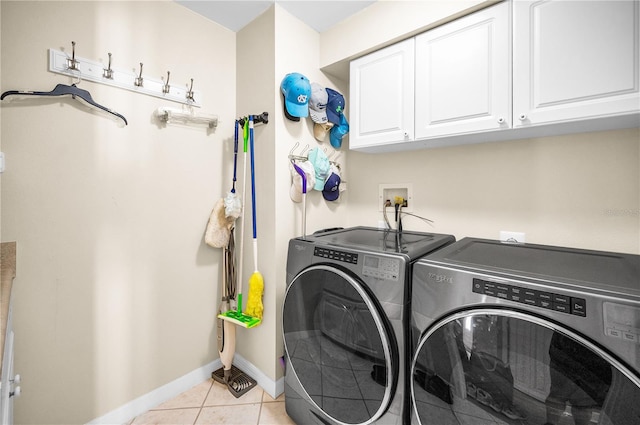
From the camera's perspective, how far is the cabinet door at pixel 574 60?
39.9 inches

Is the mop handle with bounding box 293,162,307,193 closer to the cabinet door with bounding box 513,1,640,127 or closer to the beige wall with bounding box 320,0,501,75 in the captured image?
the beige wall with bounding box 320,0,501,75

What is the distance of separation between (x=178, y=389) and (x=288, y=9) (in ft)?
8.56

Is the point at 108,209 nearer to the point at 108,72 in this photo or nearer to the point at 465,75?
the point at 108,72

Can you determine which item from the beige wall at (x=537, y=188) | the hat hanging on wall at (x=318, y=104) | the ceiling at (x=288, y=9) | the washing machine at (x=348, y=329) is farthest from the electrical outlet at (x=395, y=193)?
the ceiling at (x=288, y=9)

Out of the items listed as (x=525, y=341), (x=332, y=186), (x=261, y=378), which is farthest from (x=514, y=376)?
(x=261, y=378)

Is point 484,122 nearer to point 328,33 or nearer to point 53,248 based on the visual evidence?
point 328,33

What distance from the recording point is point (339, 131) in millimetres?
2059

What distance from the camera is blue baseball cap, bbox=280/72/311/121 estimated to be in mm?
1695

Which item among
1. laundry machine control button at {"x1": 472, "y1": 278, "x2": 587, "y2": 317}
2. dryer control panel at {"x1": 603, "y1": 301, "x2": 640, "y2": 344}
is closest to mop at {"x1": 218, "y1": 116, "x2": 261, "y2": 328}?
laundry machine control button at {"x1": 472, "y1": 278, "x2": 587, "y2": 317}

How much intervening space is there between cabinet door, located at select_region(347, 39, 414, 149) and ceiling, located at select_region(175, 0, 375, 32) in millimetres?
325

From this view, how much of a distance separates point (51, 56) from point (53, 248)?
944 mm

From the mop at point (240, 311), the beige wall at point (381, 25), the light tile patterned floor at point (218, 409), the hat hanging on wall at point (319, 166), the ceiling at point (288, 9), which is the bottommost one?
the light tile patterned floor at point (218, 409)

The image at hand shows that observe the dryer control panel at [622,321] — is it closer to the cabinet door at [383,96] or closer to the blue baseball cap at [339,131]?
the cabinet door at [383,96]

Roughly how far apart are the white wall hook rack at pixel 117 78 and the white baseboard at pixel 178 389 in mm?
1841
